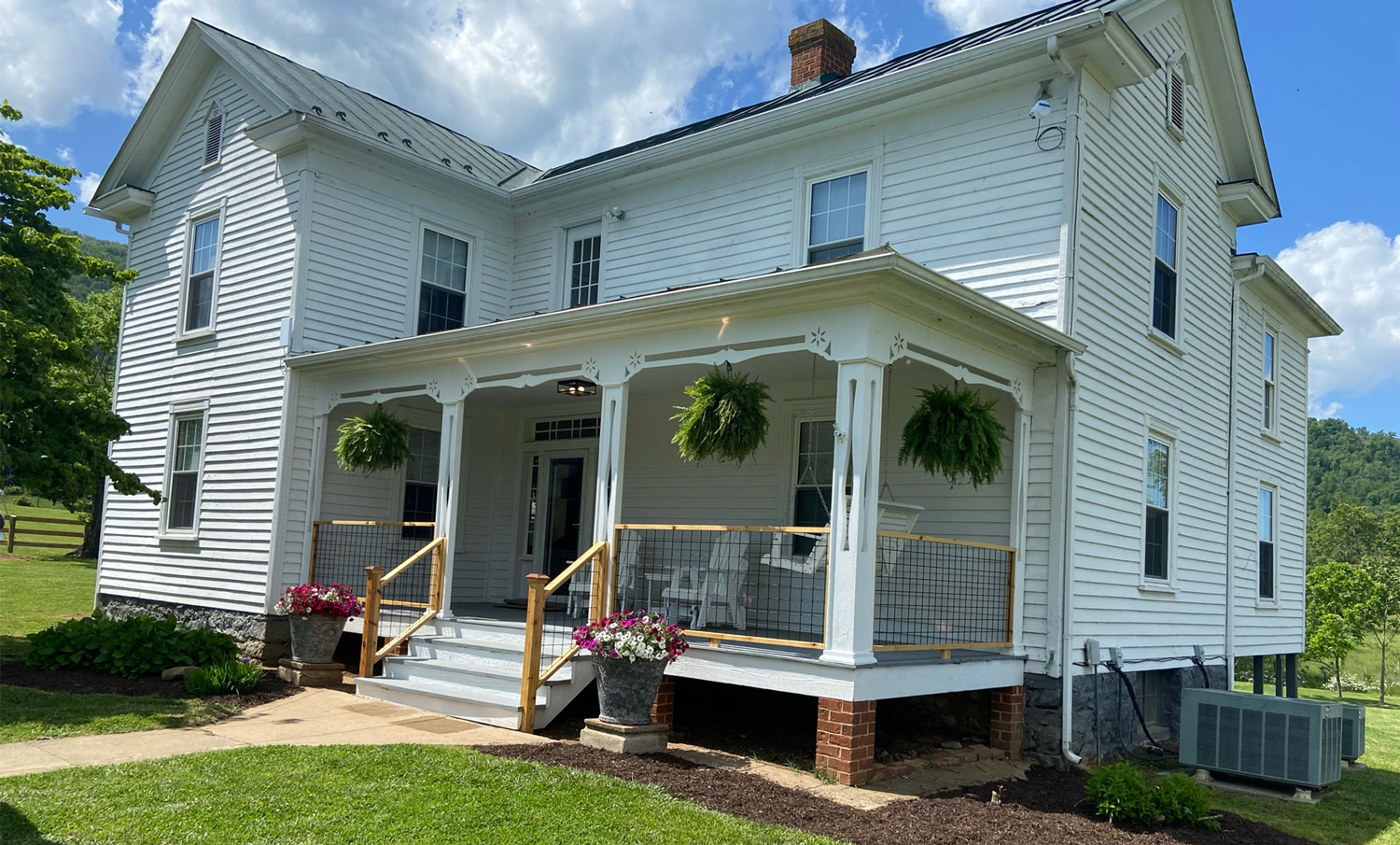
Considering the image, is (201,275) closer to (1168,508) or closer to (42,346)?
(42,346)

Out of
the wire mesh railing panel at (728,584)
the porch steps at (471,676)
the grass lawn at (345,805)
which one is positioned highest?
the wire mesh railing panel at (728,584)

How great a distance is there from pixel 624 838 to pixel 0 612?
1498 cm

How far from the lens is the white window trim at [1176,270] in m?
11.4

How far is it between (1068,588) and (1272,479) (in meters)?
7.38

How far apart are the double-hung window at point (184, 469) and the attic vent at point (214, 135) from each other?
138 inches

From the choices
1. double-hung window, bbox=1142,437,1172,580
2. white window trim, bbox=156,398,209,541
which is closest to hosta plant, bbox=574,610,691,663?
double-hung window, bbox=1142,437,1172,580

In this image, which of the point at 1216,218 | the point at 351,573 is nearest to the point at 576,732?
the point at 351,573

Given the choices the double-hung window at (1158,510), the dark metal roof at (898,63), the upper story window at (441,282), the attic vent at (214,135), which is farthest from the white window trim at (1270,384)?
the attic vent at (214,135)

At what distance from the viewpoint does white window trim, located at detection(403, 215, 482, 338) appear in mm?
13883

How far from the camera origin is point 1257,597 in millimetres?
14148

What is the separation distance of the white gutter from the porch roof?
41 cm

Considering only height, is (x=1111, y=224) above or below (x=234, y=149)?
below

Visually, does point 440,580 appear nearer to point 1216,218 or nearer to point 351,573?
point 351,573

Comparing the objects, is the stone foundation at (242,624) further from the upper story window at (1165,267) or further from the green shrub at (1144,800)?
the upper story window at (1165,267)
